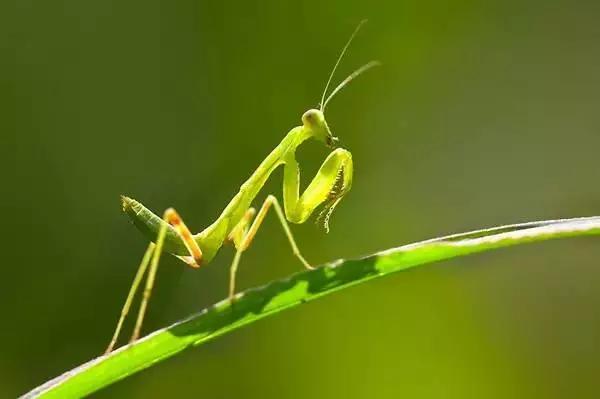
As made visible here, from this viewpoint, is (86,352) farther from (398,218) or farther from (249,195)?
(249,195)

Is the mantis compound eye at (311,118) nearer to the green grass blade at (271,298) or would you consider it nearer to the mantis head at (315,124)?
the mantis head at (315,124)

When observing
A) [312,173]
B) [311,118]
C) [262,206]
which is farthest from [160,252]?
[312,173]

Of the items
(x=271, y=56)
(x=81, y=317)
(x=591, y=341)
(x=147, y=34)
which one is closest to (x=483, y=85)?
(x=271, y=56)

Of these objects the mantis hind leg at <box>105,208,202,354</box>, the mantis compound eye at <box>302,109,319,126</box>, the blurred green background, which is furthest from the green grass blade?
the blurred green background

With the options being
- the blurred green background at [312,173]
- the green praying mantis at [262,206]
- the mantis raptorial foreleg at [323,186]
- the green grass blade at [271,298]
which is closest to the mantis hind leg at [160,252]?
the green praying mantis at [262,206]

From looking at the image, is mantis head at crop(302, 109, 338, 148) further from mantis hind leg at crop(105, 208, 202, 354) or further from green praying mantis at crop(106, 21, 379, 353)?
mantis hind leg at crop(105, 208, 202, 354)

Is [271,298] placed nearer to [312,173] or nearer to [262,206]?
[262,206]
